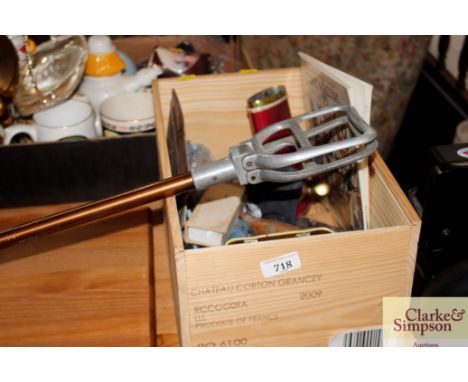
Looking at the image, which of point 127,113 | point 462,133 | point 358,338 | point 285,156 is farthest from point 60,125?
point 462,133

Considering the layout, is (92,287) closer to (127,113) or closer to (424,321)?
(127,113)

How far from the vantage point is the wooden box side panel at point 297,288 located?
23.4 inches

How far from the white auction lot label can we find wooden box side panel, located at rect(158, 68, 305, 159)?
38cm

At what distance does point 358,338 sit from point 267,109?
0.34 m

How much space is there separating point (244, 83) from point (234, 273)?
43 cm

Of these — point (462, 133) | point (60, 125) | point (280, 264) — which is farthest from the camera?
point (462, 133)

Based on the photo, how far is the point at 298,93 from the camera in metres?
0.96

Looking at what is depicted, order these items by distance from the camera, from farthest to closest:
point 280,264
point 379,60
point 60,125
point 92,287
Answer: point 379,60
point 60,125
point 92,287
point 280,264

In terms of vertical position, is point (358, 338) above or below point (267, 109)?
below

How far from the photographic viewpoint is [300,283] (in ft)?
2.04

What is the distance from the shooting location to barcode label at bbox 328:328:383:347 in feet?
2.20

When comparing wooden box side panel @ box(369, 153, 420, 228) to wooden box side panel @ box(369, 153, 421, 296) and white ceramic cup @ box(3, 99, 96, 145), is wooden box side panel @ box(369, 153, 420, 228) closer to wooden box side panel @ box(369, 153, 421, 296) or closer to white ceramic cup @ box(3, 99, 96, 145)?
wooden box side panel @ box(369, 153, 421, 296)

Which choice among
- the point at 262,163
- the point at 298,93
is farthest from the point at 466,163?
the point at 298,93

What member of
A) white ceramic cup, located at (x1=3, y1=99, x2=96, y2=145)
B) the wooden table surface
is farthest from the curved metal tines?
white ceramic cup, located at (x1=3, y1=99, x2=96, y2=145)
